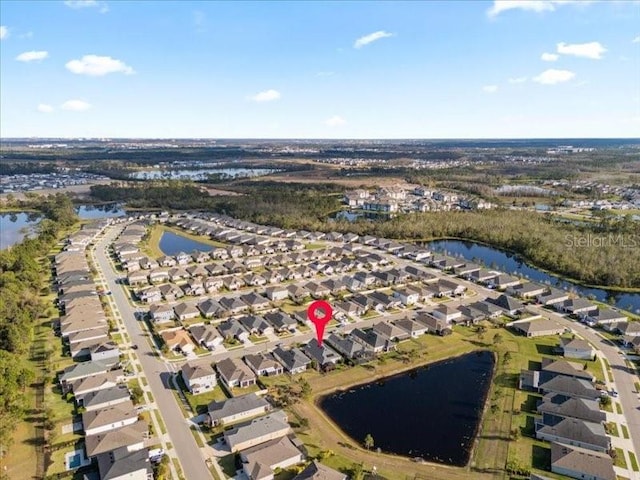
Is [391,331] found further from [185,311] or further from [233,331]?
[185,311]

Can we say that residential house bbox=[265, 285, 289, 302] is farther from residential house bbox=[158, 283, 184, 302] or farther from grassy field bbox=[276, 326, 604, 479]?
grassy field bbox=[276, 326, 604, 479]

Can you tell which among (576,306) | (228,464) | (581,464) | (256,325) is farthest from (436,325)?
(228,464)

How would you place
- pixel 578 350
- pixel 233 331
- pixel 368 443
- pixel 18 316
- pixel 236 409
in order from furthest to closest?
1. pixel 233 331
2. pixel 18 316
3. pixel 578 350
4. pixel 236 409
5. pixel 368 443

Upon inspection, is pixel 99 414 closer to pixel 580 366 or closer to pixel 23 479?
pixel 23 479

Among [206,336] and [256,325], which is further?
[256,325]

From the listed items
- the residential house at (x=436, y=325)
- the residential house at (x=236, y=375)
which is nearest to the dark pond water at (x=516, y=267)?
the residential house at (x=436, y=325)
